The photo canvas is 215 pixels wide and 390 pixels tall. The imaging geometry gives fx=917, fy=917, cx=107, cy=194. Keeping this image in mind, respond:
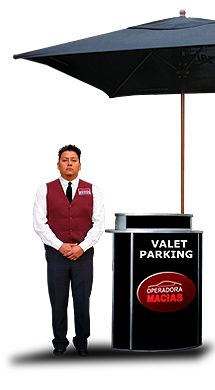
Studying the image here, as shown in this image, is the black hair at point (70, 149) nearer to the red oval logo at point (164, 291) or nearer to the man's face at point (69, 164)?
the man's face at point (69, 164)

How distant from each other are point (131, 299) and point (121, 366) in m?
0.59

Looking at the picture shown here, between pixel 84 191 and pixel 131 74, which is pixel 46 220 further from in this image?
pixel 131 74

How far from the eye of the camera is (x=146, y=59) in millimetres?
8625

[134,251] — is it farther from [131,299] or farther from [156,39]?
[156,39]

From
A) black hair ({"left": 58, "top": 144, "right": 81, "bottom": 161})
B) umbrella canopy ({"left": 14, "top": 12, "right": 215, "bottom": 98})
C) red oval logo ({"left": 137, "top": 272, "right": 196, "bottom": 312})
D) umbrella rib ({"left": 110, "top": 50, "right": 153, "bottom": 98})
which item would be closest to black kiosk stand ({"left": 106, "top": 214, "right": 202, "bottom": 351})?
red oval logo ({"left": 137, "top": 272, "right": 196, "bottom": 312})

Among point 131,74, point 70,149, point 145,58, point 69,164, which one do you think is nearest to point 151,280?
point 69,164

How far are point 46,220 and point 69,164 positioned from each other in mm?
496

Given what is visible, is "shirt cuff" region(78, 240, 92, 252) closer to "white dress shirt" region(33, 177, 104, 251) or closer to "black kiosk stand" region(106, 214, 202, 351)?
"white dress shirt" region(33, 177, 104, 251)

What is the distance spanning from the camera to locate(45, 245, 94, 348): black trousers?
7.49 metres

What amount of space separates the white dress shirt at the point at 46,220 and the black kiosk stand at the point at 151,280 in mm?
144

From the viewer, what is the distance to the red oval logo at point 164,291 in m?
7.52

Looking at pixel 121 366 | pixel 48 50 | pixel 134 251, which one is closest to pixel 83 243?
pixel 134 251

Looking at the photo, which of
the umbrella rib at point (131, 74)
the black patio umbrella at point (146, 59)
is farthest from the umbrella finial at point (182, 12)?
the umbrella rib at point (131, 74)

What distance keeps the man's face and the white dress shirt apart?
48 mm
